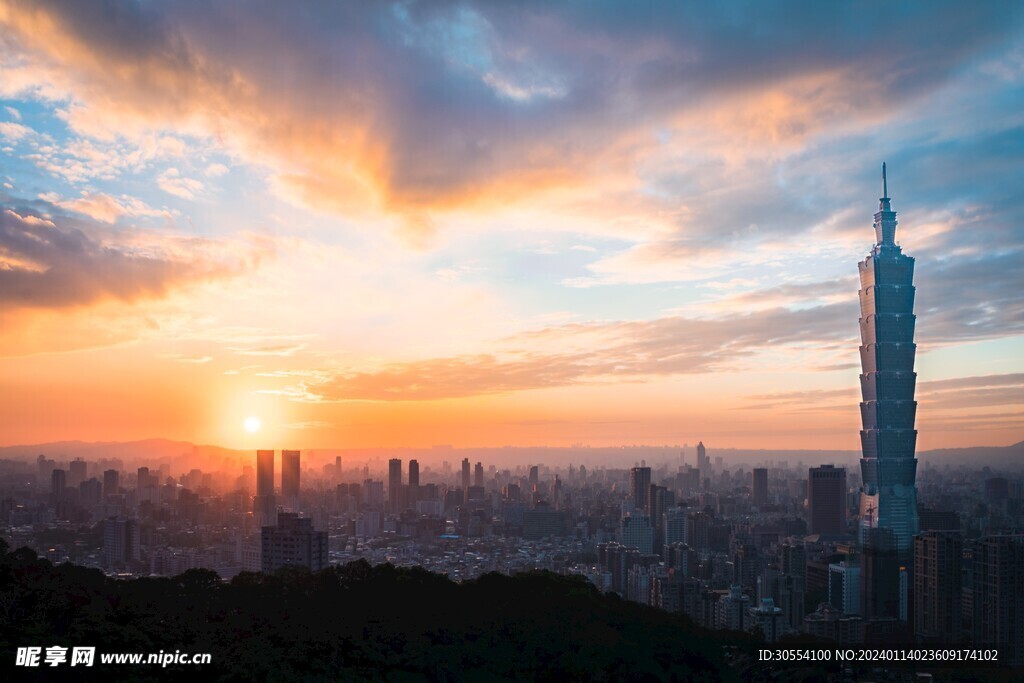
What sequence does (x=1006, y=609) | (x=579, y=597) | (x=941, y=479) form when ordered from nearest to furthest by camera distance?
1. (x=579, y=597)
2. (x=1006, y=609)
3. (x=941, y=479)

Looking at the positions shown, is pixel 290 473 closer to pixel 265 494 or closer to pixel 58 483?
pixel 265 494

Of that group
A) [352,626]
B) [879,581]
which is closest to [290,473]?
[879,581]

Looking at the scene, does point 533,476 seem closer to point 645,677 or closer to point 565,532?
point 565,532

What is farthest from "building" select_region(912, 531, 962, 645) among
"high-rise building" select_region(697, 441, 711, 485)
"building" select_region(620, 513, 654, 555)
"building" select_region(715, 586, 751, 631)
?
"high-rise building" select_region(697, 441, 711, 485)

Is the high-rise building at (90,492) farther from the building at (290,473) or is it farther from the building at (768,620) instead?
the building at (768,620)

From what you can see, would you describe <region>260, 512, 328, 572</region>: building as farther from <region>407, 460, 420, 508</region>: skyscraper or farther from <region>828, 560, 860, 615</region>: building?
<region>407, 460, 420, 508</region>: skyscraper

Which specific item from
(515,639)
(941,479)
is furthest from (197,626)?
(941,479)
